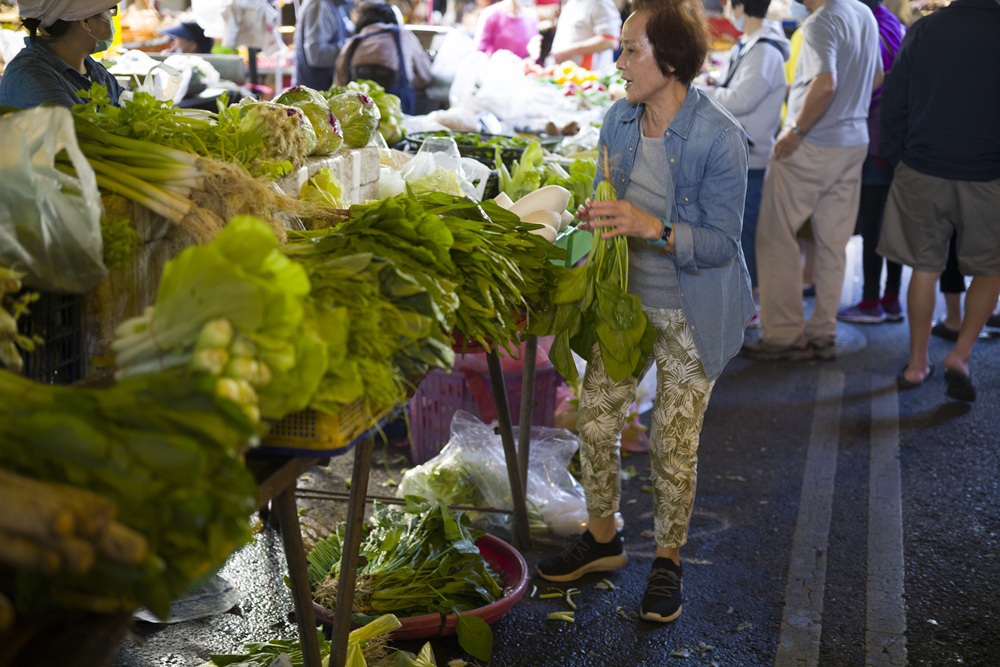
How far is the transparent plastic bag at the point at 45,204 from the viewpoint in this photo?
1613 millimetres

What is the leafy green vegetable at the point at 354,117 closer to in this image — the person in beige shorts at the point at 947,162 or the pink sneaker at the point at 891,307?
the person in beige shorts at the point at 947,162

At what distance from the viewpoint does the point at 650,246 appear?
275 centimetres

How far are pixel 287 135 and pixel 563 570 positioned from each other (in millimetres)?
1821

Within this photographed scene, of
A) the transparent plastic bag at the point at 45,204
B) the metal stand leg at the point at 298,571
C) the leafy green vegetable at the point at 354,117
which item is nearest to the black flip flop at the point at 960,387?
the leafy green vegetable at the point at 354,117

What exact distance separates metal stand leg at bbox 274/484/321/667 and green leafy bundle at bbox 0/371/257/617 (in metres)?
0.48

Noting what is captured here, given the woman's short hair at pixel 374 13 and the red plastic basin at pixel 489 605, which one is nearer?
the red plastic basin at pixel 489 605

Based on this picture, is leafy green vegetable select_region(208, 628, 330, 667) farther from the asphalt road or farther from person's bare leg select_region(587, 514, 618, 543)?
person's bare leg select_region(587, 514, 618, 543)

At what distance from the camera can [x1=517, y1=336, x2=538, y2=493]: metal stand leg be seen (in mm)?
3266

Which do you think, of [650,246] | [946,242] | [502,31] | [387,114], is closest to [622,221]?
[650,246]

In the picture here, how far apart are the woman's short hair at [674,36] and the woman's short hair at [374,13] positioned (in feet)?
13.8

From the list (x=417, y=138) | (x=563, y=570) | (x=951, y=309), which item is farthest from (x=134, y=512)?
(x=951, y=309)

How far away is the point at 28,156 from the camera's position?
1.62 metres

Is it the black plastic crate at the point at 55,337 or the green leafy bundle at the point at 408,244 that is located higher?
the green leafy bundle at the point at 408,244

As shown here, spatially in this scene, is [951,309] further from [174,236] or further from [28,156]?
[28,156]
